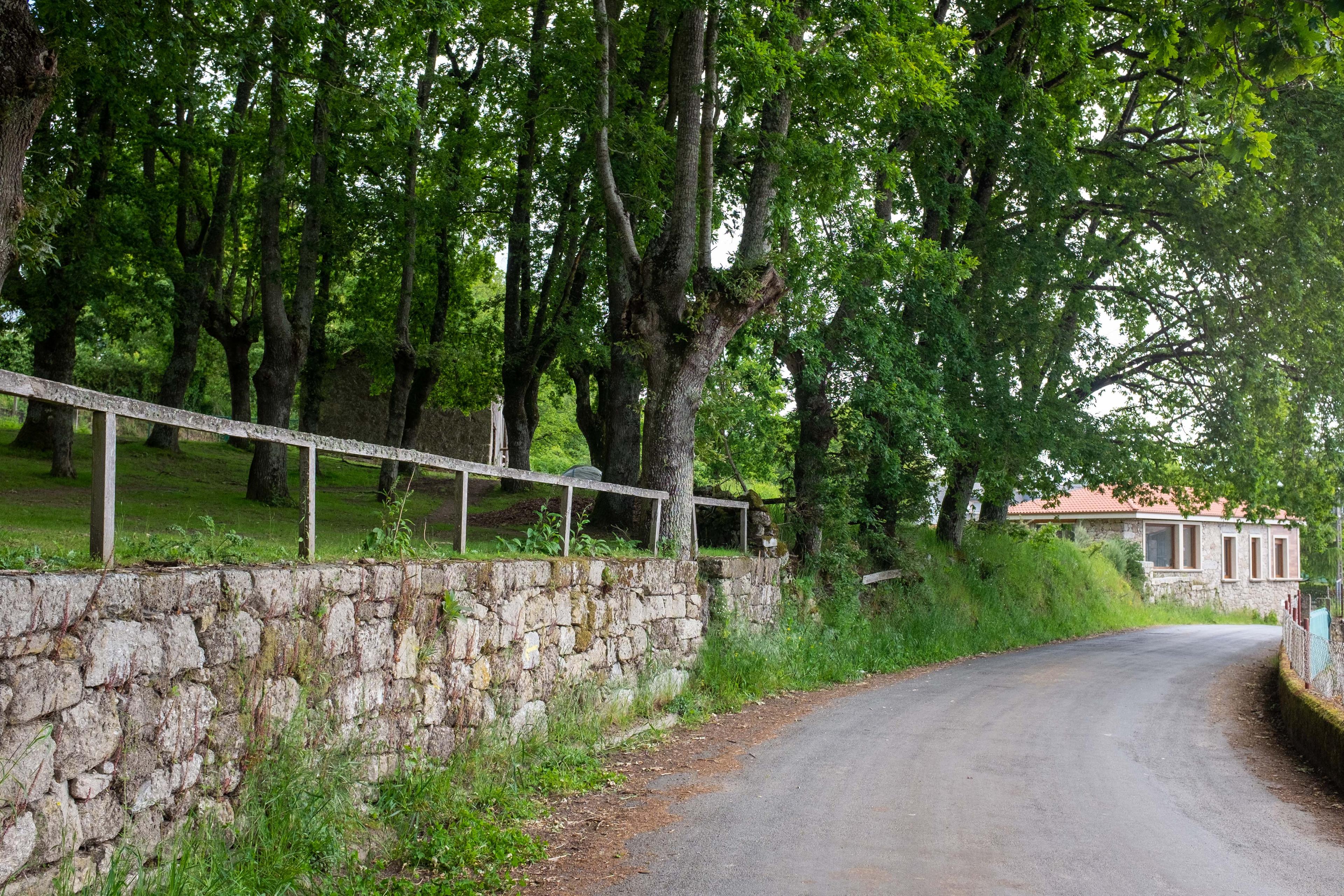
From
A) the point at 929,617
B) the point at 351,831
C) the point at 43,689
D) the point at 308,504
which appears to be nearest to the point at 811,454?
the point at 929,617

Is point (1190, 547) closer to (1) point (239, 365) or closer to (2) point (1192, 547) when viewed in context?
(2) point (1192, 547)

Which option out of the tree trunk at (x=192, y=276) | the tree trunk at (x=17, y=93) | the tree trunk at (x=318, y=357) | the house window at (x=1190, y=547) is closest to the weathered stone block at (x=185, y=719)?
the tree trunk at (x=17, y=93)

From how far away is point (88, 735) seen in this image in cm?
385

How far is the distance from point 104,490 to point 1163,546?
119 feet

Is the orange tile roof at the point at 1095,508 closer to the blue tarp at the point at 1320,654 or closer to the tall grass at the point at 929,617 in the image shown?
the tall grass at the point at 929,617

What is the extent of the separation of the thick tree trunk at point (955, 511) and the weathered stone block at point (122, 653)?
17.8 m

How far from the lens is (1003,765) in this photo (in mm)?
8258

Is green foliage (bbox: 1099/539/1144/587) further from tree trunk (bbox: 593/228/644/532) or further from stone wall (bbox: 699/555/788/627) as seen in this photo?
stone wall (bbox: 699/555/788/627)

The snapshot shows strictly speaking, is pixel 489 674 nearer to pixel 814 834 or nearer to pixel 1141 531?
pixel 814 834

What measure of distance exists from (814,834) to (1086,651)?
45.5 ft

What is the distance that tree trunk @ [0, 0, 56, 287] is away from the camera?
287 inches

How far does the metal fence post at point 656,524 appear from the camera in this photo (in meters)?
10.9

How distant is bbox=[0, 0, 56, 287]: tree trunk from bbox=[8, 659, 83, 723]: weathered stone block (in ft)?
18.6

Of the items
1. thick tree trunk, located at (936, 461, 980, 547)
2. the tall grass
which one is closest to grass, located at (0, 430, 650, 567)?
the tall grass
